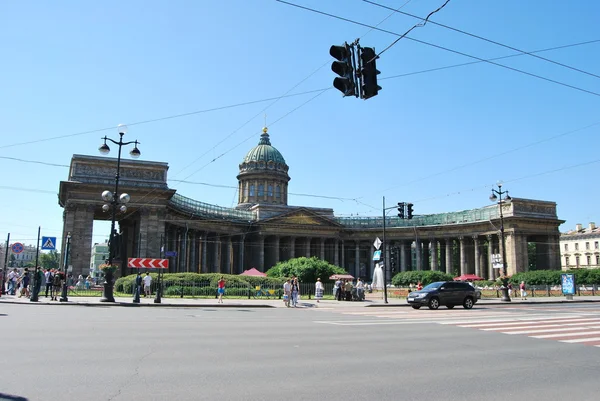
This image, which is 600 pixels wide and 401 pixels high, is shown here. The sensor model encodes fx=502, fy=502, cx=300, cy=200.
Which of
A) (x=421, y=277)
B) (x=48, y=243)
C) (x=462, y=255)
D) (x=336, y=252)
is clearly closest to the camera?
(x=48, y=243)


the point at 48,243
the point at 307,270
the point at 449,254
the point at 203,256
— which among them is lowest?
the point at 307,270

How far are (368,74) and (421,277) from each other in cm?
5210

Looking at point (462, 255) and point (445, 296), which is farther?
point (462, 255)

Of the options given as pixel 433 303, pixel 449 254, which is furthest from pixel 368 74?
pixel 449 254

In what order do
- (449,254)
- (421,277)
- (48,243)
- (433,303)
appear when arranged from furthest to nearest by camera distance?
(449,254) < (421,277) < (48,243) < (433,303)

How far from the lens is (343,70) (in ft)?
42.8

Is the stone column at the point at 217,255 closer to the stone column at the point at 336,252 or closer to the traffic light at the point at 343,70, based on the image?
the stone column at the point at 336,252

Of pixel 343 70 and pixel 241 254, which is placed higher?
pixel 343 70

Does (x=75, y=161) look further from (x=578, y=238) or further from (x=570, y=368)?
(x=578, y=238)

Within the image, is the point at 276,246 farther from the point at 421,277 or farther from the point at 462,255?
the point at 421,277

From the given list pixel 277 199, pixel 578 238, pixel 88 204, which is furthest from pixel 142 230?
pixel 578 238

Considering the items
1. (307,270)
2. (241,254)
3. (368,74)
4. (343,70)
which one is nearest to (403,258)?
(241,254)

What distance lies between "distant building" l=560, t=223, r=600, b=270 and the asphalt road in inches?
3926

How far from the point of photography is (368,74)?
1316 centimetres
